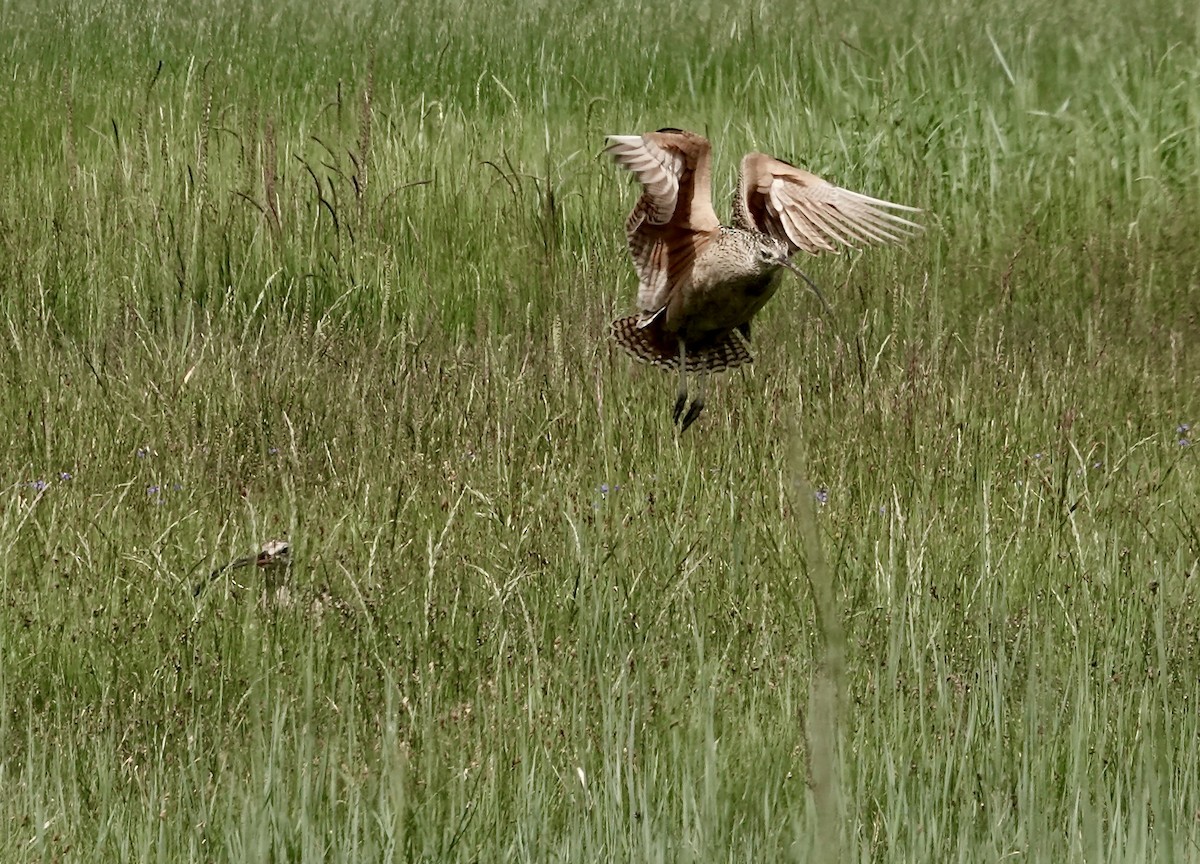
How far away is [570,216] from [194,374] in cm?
231

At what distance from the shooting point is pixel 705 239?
5.43m

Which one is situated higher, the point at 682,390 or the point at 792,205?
the point at 792,205

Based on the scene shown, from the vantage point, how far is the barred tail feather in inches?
226

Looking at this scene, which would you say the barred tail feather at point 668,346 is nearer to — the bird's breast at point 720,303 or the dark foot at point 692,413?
the bird's breast at point 720,303

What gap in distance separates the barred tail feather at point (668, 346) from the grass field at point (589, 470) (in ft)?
0.44

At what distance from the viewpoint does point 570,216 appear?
724cm

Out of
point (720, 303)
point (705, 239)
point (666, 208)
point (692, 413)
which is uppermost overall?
point (666, 208)

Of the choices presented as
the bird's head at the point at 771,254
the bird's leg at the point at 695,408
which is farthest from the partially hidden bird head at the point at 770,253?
the bird's leg at the point at 695,408

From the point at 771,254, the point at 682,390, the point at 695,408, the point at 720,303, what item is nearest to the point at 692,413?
the point at 695,408

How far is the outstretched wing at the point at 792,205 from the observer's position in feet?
17.0

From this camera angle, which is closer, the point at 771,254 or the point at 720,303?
the point at 771,254

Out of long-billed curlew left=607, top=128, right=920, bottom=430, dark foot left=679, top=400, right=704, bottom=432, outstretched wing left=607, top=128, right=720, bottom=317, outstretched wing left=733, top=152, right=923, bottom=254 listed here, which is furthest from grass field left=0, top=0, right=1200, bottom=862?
outstretched wing left=733, top=152, right=923, bottom=254

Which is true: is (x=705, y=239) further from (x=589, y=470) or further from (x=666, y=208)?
(x=589, y=470)

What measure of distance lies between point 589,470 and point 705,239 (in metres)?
0.99
